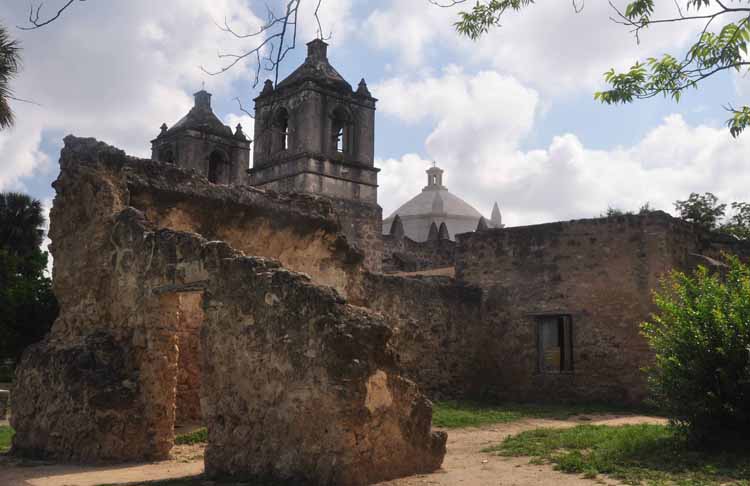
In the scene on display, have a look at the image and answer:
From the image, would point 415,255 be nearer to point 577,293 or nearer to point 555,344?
point 555,344

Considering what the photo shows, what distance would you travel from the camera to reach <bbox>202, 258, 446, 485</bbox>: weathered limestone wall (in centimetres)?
674

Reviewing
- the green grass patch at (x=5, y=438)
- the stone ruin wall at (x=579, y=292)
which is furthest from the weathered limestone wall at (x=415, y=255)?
the green grass patch at (x=5, y=438)

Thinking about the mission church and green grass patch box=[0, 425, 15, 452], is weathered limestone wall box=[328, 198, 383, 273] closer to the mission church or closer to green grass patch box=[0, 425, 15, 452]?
the mission church

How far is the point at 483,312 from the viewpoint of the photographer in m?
16.2

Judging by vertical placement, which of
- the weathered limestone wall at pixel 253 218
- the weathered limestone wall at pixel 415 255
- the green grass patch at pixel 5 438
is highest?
the weathered limestone wall at pixel 415 255

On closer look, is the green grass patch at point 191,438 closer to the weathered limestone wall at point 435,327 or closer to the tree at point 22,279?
the weathered limestone wall at point 435,327

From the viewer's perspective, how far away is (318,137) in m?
30.7

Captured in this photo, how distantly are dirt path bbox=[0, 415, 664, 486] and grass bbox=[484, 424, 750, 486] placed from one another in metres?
0.26

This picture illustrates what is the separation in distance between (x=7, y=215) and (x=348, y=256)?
61.7ft

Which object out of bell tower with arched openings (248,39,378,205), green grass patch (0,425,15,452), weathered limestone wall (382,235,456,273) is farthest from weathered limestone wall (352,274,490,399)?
bell tower with arched openings (248,39,378,205)

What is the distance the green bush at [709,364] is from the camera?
7.84 meters

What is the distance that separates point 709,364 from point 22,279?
68.4 feet

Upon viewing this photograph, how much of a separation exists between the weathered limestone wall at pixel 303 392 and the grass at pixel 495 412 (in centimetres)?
447

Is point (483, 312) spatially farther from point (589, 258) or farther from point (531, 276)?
point (589, 258)
